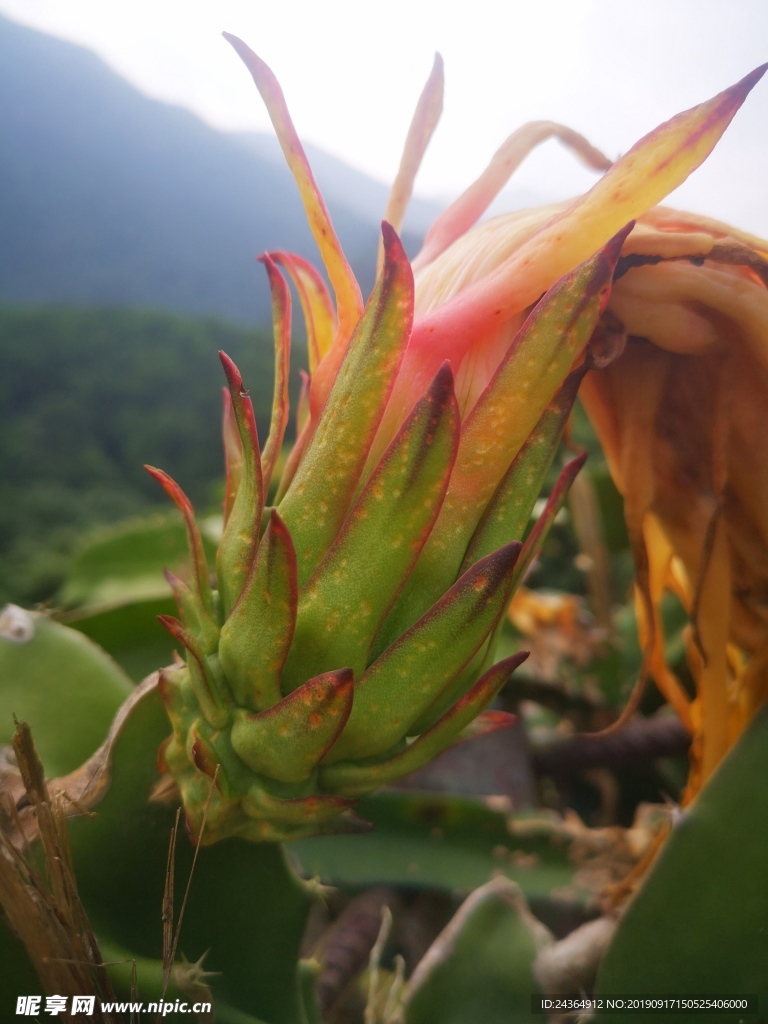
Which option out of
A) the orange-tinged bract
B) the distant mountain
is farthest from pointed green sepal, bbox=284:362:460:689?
the distant mountain

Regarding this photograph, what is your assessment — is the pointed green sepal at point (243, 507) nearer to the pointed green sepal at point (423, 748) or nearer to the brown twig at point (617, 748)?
the pointed green sepal at point (423, 748)

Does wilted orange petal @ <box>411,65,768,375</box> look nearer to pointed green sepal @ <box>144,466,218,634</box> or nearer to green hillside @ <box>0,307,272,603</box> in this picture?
pointed green sepal @ <box>144,466,218,634</box>

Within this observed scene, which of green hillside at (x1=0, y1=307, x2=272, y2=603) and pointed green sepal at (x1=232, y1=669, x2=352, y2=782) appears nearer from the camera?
pointed green sepal at (x1=232, y1=669, x2=352, y2=782)

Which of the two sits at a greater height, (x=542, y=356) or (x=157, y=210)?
(x=157, y=210)

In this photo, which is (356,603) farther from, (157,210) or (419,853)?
(157,210)

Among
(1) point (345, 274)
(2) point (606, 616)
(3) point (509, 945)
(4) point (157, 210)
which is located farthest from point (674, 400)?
(4) point (157, 210)

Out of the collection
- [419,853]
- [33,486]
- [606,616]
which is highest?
[606,616]

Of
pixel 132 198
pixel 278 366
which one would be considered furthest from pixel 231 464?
pixel 132 198
